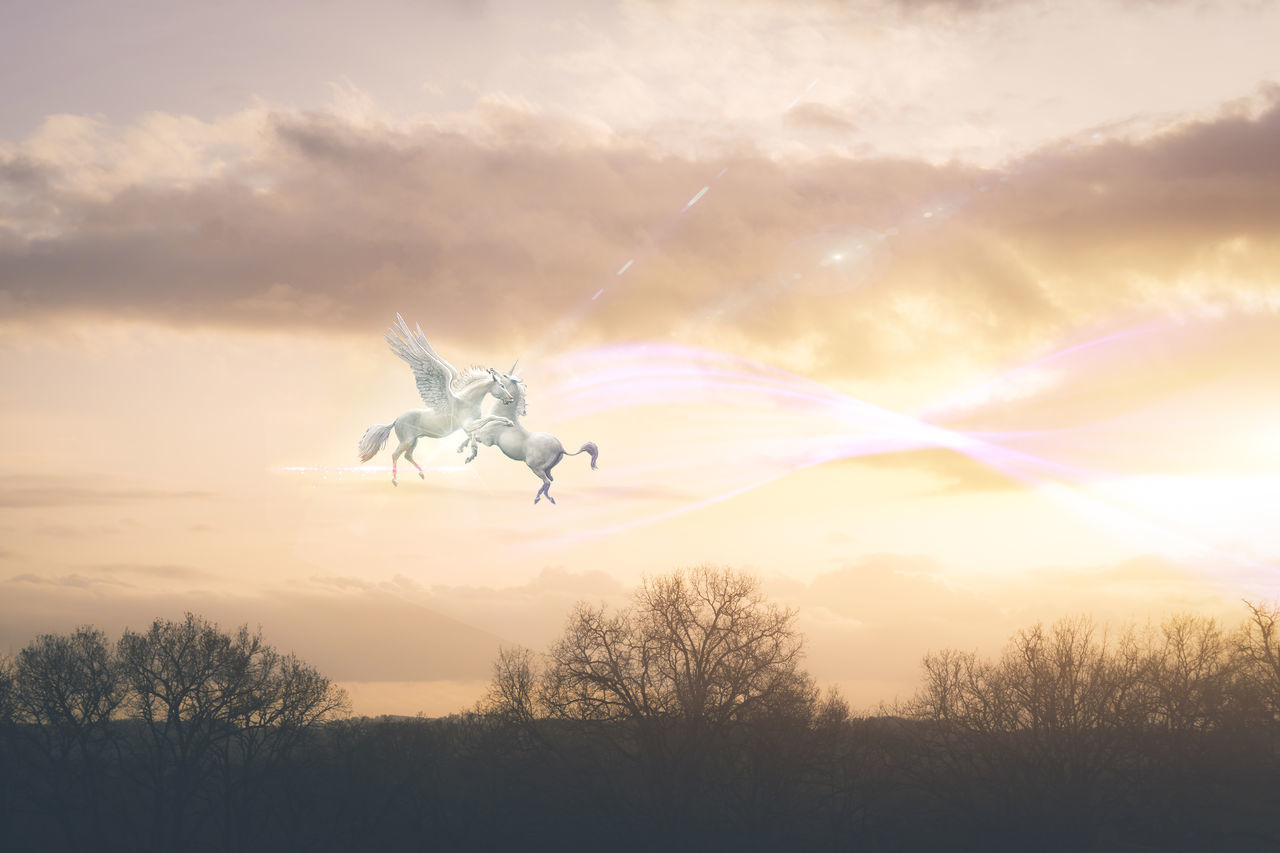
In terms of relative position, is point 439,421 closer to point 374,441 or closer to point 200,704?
point 374,441

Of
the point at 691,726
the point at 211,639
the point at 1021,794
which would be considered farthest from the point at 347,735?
the point at 1021,794

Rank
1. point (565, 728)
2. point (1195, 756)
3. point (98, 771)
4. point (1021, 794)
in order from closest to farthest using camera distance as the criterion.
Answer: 1. point (565, 728)
2. point (98, 771)
3. point (1021, 794)
4. point (1195, 756)

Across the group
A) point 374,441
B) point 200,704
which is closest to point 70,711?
point 200,704

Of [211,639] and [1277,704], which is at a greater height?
[211,639]

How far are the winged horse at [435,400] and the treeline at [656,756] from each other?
2186 cm

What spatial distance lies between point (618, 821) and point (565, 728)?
4467 millimetres

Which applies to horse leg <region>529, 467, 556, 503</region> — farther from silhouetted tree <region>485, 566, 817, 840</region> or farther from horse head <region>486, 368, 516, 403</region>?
silhouetted tree <region>485, 566, 817, 840</region>

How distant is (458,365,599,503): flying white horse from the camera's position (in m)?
15.9

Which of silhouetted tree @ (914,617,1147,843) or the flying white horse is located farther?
silhouetted tree @ (914,617,1147,843)

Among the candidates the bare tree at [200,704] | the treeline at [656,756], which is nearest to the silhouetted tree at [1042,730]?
the treeline at [656,756]

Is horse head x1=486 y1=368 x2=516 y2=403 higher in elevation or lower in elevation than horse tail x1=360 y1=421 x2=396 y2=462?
higher

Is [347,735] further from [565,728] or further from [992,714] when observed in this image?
[992,714]

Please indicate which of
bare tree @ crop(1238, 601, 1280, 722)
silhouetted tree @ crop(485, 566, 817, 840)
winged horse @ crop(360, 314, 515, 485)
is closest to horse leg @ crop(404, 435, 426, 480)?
winged horse @ crop(360, 314, 515, 485)

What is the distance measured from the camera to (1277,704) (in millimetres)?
51562
